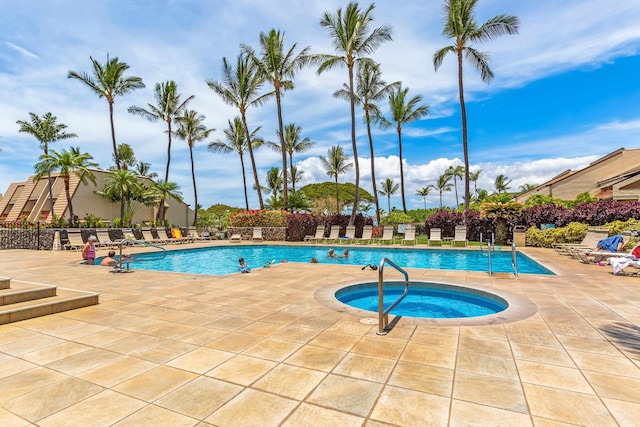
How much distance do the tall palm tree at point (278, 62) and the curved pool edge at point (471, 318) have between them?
55.8ft

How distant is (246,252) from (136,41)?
10.3m

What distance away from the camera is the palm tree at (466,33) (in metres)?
17.0

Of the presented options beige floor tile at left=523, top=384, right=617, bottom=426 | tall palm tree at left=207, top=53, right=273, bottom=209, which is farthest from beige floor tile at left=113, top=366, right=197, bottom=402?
tall palm tree at left=207, top=53, right=273, bottom=209

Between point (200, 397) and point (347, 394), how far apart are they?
3.72 feet

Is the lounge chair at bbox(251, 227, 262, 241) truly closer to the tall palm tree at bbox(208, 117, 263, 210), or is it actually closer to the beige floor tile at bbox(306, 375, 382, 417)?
the tall palm tree at bbox(208, 117, 263, 210)

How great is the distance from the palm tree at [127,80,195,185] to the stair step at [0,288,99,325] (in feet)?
80.4

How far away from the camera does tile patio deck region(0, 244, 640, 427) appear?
224 centimetres

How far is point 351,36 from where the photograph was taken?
19547 millimetres

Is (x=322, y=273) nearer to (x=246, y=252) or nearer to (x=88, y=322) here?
(x=88, y=322)

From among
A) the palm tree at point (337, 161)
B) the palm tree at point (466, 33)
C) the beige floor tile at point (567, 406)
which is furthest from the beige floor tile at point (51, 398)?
the palm tree at point (337, 161)

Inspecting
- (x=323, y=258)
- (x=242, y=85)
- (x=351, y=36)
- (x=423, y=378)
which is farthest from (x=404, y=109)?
(x=423, y=378)

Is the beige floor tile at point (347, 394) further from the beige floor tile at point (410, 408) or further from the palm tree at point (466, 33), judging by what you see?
the palm tree at point (466, 33)

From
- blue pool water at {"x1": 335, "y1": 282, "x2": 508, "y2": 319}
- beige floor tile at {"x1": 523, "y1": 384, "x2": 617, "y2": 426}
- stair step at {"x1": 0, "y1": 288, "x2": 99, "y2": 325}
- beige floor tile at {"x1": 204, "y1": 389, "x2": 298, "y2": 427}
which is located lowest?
blue pool water at {"x1": 335, "y1": 282, "x2": 508, "y2": 319}

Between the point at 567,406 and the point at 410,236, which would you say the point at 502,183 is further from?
the point at 567,406
